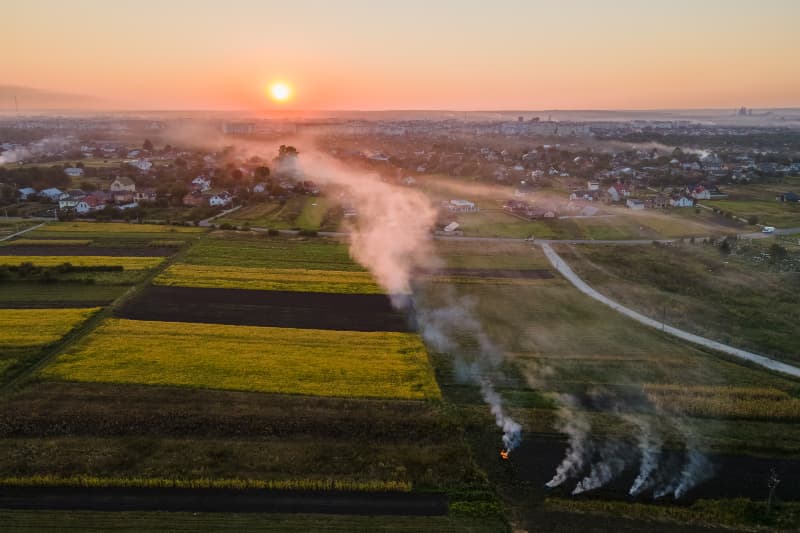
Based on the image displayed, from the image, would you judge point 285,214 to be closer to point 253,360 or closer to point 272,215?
point 272,215

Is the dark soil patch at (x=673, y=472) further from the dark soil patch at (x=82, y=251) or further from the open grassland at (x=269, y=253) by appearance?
the dark soil patch at (x=82, y=251)

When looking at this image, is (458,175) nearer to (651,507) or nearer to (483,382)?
(483,382)

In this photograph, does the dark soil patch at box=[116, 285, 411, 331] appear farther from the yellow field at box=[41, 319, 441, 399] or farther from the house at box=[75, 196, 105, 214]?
the house at box=[75, 196, 105, 214]

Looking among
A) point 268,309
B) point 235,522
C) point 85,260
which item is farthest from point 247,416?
point 85,260

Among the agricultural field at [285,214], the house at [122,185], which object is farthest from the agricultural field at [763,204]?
the house at [122,185]

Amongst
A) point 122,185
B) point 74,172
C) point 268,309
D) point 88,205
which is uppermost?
point 74,172

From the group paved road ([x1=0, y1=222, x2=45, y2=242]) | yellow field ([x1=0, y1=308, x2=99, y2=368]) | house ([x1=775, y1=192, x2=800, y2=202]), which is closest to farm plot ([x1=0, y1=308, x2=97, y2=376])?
yellow field ([x1=0, y1=308, x2=99, y2=368])

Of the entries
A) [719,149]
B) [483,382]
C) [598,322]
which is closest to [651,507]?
[483,382]
